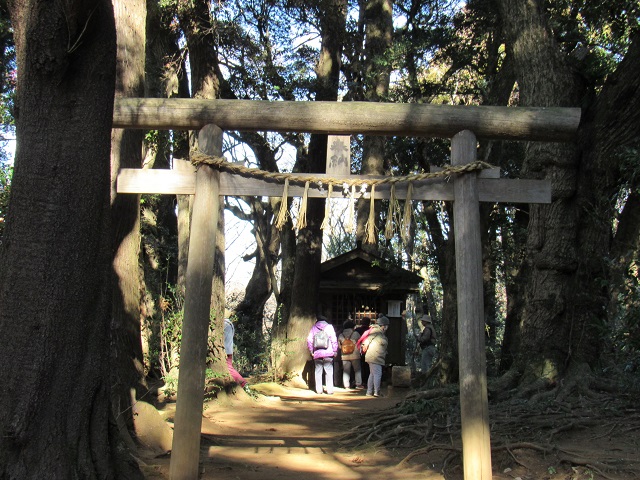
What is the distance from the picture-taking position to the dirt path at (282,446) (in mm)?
6668

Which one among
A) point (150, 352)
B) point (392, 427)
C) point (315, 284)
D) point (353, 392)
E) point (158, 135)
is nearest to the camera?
point (392, 427)

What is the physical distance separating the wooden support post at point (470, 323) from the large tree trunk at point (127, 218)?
3.52 meters

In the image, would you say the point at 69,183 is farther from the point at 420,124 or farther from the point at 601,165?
the point at 601,165

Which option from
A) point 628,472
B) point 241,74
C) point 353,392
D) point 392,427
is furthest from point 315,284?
point 628,472

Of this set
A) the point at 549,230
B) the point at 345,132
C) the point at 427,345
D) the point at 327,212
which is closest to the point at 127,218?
the point at 327,212

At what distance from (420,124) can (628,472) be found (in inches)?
147

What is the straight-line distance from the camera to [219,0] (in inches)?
543

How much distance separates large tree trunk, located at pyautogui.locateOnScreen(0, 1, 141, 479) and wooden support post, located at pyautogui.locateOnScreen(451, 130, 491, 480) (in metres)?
3.00

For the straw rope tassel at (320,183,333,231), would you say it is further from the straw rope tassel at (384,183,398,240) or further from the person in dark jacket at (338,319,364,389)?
the person in dark jacket at (338,319,364,389)

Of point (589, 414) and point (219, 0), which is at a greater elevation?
point (219, 0)

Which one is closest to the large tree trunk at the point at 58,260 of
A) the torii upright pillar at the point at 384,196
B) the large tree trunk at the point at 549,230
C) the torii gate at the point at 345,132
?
the torii upright pillar at the point at 384,196

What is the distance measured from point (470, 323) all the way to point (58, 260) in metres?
3.62

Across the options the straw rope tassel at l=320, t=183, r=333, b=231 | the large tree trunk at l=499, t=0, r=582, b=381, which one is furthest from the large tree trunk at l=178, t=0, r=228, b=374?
the straw rope tassel at l=320, t=183, r=333, b=231

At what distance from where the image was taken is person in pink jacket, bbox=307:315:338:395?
1491 centimetres
